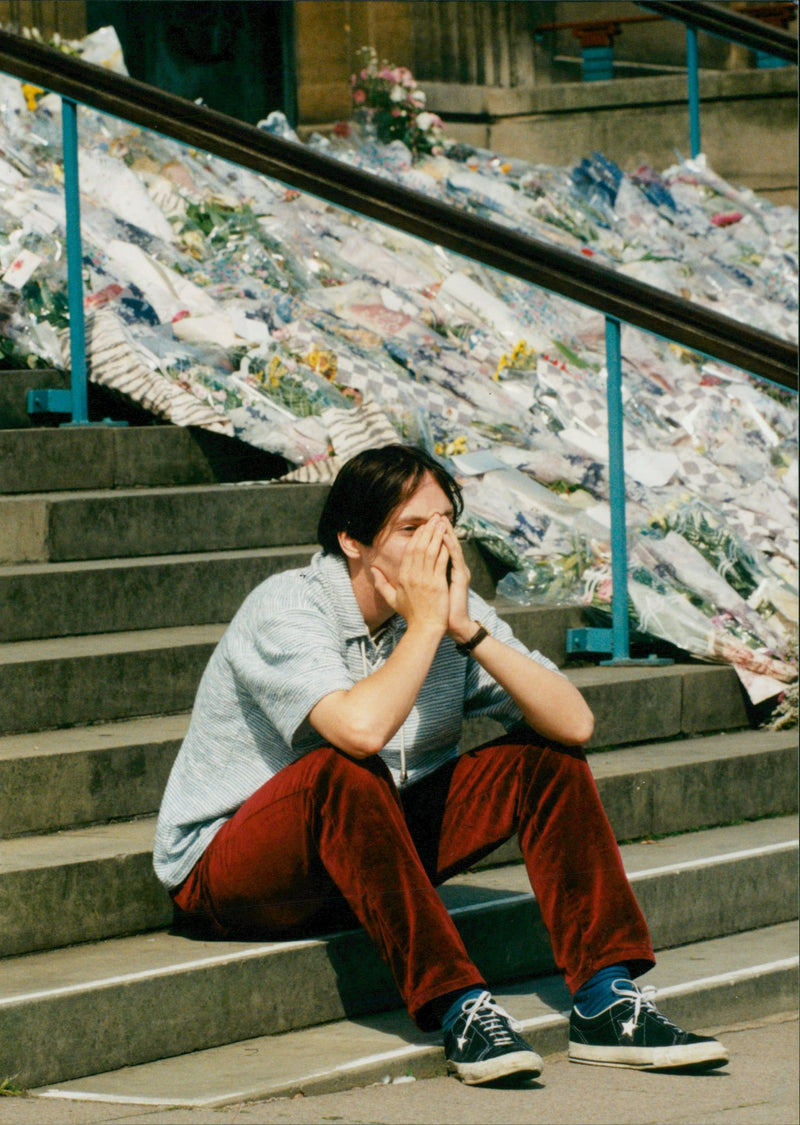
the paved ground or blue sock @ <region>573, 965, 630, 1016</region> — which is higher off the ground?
blue sock @ <region>573, 965, 630, 1016</region>

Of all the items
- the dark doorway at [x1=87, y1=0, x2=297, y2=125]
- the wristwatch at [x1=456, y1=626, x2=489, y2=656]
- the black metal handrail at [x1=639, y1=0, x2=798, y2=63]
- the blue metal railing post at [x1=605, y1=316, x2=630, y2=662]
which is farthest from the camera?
the dark doorway at [x1=87, y1=0, x2=297, y2=125]

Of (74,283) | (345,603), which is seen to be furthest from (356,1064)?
(74,283)

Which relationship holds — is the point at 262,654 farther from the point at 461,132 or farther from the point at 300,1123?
the point at 461,132

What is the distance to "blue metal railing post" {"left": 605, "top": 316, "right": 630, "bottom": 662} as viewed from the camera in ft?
14.9

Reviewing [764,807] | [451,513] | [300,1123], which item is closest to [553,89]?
[764,807]

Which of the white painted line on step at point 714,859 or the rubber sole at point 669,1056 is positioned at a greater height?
the white painted line on step at point 714,859

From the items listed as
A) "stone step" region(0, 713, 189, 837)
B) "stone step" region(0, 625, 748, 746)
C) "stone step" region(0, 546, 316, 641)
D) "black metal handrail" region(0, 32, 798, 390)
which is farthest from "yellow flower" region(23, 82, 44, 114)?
"stone step" region(0, 713, 189, 837)

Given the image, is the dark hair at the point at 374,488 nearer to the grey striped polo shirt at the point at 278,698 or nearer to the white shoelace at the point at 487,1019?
the grey striped polo shirt at the point at 278,698

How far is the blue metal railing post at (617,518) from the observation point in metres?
4.55

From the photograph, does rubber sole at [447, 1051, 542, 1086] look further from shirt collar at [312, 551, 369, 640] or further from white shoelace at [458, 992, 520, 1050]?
shirt collar at [312, 551, 369, 640]

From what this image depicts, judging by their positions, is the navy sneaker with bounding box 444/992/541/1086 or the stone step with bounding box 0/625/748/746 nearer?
the navy sneaker with bounding box 444/992/541/1086

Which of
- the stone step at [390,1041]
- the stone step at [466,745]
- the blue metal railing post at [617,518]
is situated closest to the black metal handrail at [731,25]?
the blue metal railing post at [617,518]

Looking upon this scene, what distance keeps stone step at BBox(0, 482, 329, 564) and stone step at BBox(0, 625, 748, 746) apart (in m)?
0.30

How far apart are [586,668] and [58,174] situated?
283 cm
